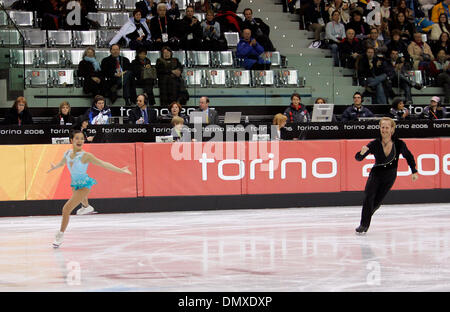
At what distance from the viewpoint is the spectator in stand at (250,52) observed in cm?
2092

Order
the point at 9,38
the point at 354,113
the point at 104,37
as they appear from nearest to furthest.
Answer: the point at 354,113
the point at 9,38
the point at 104,37

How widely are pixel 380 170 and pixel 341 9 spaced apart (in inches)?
510

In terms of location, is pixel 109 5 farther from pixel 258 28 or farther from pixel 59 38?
pixel 258 28

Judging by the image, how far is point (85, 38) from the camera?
2158 centimetres

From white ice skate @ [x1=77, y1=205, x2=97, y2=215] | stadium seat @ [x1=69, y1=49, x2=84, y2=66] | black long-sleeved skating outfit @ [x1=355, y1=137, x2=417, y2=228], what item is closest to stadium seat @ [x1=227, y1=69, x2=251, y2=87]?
stadium seat @ [x1=69, y1=49, x2=84, y2=66]

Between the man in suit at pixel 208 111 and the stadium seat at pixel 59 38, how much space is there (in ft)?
16.4

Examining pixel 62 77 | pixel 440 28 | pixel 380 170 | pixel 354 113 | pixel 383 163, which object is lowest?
pixel 380 170

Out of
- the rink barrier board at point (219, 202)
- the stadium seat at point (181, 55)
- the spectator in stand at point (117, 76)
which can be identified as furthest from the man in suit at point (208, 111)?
the stadium seat at point (181, 55)

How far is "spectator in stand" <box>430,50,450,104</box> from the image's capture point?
2080 centimetres

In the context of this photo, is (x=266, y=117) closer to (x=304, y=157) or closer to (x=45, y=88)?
(x=304, y=157)

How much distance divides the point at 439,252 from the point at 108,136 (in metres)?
8.55

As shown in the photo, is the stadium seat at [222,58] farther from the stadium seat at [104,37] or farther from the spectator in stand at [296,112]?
the spectator in stand at [296,112]

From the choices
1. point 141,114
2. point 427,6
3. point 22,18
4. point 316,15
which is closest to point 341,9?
point 316,15

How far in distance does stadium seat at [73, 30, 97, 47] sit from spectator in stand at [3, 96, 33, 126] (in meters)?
4.21
